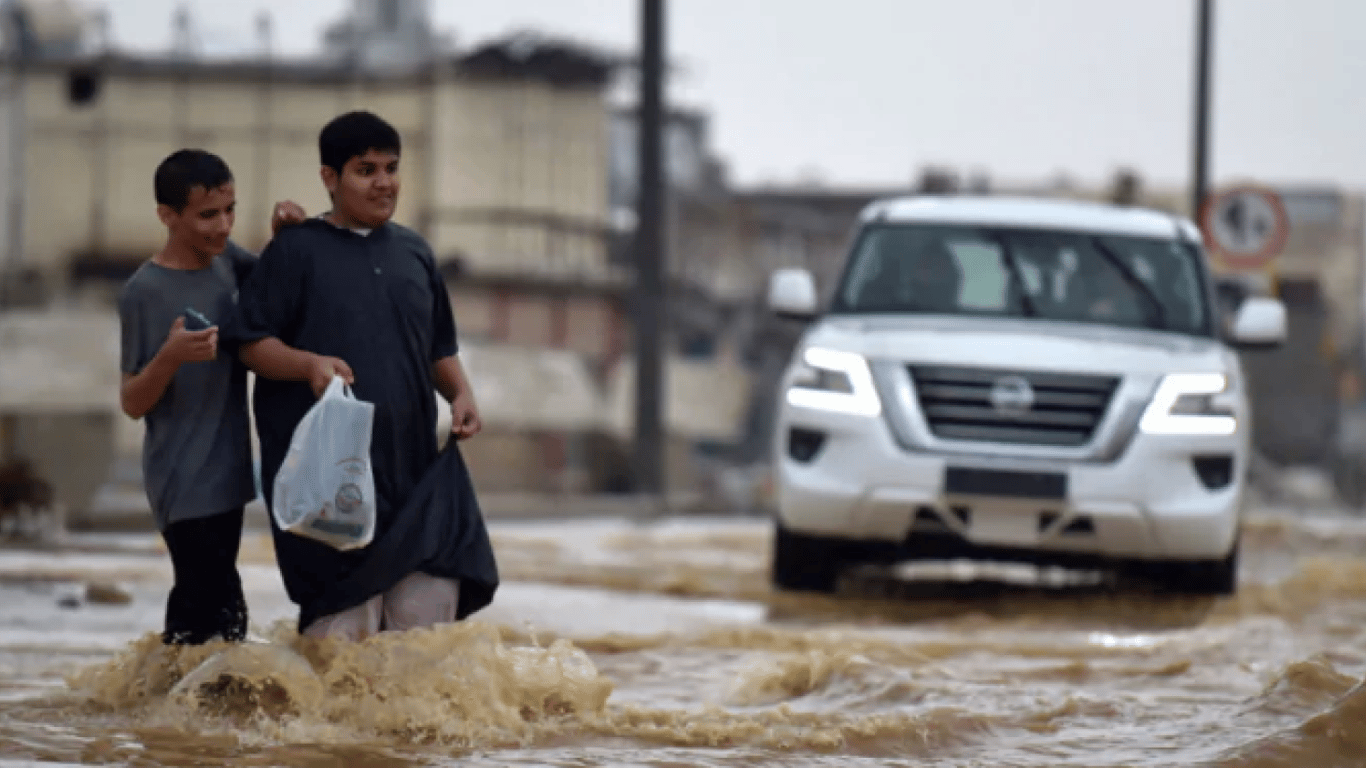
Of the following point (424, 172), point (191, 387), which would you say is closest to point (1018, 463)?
point (191, 387)

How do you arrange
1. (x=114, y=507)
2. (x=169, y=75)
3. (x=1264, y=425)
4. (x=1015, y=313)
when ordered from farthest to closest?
1. (x=1264, y=425)
2. (x=169, y=75)
3. (x=114, y=507)
4. (x=1015, y=313)

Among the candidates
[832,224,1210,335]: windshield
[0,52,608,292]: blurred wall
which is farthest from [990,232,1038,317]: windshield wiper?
[0,52,608,292]: blurred wall

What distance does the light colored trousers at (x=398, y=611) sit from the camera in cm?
688

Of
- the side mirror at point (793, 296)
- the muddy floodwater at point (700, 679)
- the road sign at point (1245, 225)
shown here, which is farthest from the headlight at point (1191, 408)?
the road sign at point (1245, 225)

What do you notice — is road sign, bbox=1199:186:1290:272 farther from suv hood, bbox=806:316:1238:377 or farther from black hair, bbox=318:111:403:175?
black hair, bbox=318:111:403:175

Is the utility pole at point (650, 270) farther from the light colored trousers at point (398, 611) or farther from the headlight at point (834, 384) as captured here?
the light colored trousers at point (398, 611)

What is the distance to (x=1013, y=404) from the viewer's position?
39.7ft

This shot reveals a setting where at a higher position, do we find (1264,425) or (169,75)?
(169,75)

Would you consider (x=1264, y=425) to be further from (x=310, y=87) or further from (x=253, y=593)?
(x=253, y=593)

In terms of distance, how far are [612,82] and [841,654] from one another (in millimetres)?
43163

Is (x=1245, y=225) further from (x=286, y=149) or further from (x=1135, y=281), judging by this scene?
(x=286, y=149)

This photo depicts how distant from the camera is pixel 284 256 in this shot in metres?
6.82

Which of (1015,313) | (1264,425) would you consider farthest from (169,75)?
(1015,313)

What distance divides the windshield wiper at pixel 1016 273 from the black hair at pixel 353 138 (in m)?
6.63
